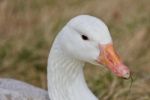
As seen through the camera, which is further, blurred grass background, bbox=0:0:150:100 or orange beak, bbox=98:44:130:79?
blurred grass background, bbox=0:0:150:100

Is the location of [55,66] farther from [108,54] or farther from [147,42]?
[147,42]

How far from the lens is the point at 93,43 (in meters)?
3.30

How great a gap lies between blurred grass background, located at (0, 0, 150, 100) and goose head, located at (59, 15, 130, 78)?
123 cm

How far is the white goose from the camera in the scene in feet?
10.8

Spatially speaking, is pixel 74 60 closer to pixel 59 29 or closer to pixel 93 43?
pixel 93 43

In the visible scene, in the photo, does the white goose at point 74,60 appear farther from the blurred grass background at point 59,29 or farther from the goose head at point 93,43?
the blurred grass background at point 59,29

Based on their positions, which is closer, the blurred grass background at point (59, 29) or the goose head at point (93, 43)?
the goose head at point (93, 43)

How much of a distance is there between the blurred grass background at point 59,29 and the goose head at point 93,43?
1.23 m

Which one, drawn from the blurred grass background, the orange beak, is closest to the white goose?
the orange beak

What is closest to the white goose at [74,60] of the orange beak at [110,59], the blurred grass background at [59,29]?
the orange beak at [110,59]

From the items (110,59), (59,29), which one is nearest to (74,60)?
(110,59)

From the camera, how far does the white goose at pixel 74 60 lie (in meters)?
3.30

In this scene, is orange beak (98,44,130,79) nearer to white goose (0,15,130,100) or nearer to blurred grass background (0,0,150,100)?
white goose (0,15,130,100)

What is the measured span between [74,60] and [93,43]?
0.31m
